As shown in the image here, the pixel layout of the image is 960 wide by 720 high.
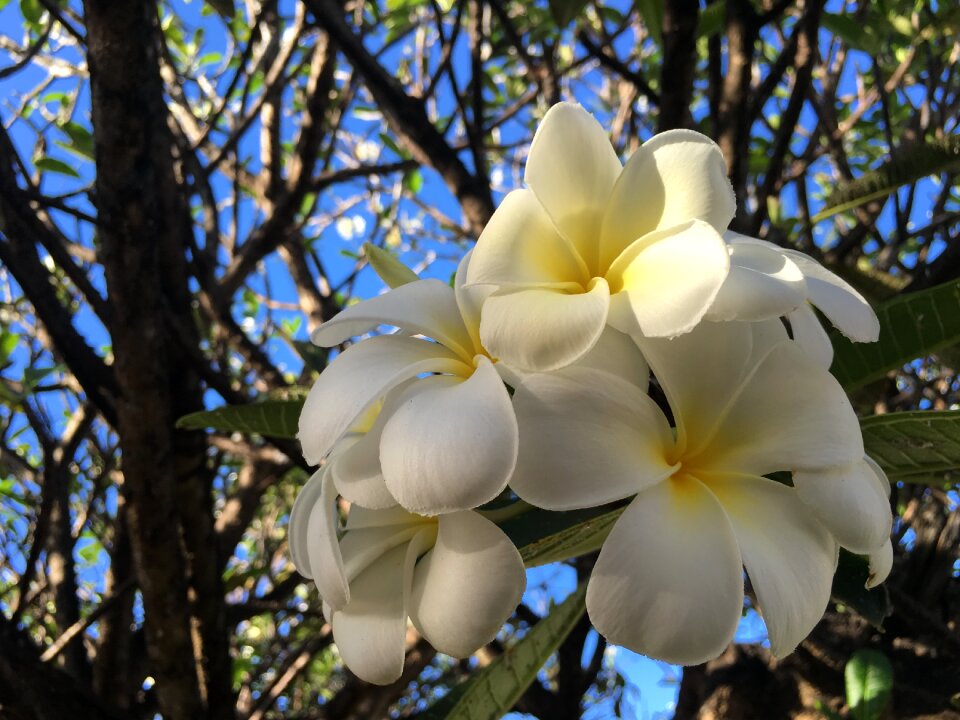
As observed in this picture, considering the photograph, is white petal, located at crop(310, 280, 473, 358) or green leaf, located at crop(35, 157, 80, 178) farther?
green leaf, located at crop(35, 157, 80, 178)

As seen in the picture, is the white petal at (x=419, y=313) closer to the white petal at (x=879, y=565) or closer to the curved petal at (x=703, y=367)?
the curved petal at (x=703, y=367)

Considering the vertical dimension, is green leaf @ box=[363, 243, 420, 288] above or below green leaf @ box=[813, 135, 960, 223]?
below

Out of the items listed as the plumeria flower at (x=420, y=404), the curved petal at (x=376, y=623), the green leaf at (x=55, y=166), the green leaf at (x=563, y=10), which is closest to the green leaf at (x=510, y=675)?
the curved petal at (x=376, y=623)

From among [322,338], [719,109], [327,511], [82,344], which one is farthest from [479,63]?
[327,511]

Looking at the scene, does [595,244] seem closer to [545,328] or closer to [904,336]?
[545,328]

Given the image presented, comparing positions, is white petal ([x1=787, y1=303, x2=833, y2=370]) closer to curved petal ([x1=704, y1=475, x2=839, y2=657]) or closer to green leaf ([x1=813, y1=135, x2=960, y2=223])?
curved petal ([x1=704, y1=475, x2=839, y2=657])

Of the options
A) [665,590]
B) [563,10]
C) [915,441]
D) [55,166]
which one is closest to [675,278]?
[665,590]

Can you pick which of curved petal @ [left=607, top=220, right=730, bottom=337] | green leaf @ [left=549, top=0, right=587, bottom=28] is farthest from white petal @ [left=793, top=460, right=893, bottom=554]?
green leaf @ [left=549, top=0, right=587, bottom=28]

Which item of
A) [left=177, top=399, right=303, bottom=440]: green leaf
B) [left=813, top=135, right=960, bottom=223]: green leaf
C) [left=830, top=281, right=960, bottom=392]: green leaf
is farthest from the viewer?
[left=813, top=135, right=960, bottom=223]: green leaf

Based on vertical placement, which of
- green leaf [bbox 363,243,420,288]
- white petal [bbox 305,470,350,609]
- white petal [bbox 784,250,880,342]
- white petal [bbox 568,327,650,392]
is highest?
green leaf [bbox 363,243,420,288]
